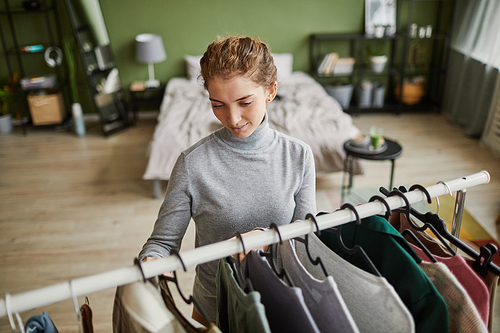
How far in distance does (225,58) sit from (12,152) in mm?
4231

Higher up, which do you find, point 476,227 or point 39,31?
point 39,31

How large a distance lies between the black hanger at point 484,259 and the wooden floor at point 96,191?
1.57 meters

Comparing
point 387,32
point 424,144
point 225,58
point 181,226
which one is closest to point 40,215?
point 181,226

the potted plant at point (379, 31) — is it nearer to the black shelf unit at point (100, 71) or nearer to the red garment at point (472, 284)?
the black shelf unit at point (100, 71)

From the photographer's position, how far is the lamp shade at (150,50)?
464 cm

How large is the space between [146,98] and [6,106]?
65.2 inches

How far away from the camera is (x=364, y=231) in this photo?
2.92 feet

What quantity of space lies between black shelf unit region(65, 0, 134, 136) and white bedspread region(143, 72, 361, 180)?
3.12 feet

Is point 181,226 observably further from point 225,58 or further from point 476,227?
point 476,227

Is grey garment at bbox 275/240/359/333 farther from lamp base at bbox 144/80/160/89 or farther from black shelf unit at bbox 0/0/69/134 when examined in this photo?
black shelf unit at bbox 0/0/69/134

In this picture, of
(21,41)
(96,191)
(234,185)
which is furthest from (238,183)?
(21,41)

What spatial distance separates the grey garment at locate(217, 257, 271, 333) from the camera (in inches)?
26.2

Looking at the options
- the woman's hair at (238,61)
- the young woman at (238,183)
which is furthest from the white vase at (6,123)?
the woman's hair at (238,61)

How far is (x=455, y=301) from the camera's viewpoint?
74 cm
